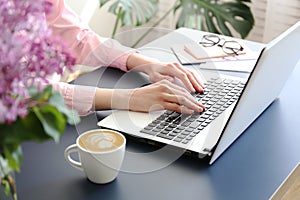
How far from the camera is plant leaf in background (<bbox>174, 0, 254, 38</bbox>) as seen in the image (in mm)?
2400

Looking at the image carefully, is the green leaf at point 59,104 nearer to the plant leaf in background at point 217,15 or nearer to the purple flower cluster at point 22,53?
the purple flower cluster at point 22,53

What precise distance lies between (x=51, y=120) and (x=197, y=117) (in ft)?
2.12

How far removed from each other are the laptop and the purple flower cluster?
451 millimetres

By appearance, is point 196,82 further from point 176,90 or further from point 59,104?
point 59,104

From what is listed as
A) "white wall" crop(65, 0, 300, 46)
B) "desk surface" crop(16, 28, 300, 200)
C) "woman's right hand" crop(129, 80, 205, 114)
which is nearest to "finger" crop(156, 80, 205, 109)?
"woman's right hand" crop(129, 80, 205, 114)

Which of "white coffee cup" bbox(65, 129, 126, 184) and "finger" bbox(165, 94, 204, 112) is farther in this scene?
"finger" bbox(165, 94, 204, 112)

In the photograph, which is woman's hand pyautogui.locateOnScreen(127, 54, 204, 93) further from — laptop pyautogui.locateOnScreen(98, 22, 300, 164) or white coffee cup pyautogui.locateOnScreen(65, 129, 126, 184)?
white coffee cup pyautogui.locateOnScreen(65, 129, 126, 184)

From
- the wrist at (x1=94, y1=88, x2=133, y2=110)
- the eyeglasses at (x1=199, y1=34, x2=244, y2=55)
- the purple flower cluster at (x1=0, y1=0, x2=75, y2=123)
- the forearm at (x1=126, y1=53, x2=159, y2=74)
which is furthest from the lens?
the eyeglasses at (x1=199, y1=34, x2=244, y2=55)

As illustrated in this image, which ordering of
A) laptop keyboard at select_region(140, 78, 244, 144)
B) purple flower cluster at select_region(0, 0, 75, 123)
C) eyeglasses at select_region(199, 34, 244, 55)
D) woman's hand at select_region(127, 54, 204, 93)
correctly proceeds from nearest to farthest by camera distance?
purple flower cluster at select_region(0, 0, 75, 123)
laptop keyboard at select_region(140, 78, 244, 144)
woman's hand at select_region(127, 54, 204, 93)
eyeglasses at select_region(199, 34, 244, 55)

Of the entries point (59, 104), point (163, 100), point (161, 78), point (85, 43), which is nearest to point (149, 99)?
→ point (163, 100)

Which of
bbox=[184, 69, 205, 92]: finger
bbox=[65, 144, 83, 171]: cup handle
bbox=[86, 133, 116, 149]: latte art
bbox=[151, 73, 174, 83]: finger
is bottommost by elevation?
bbox=[151, 73, 174, 83]: finger

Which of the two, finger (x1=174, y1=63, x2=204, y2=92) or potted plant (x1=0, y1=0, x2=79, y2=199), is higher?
potted plant (x1=0, y1=0, x2=79, y2=199)

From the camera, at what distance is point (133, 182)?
93 cm

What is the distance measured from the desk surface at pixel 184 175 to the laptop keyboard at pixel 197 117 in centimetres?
5
